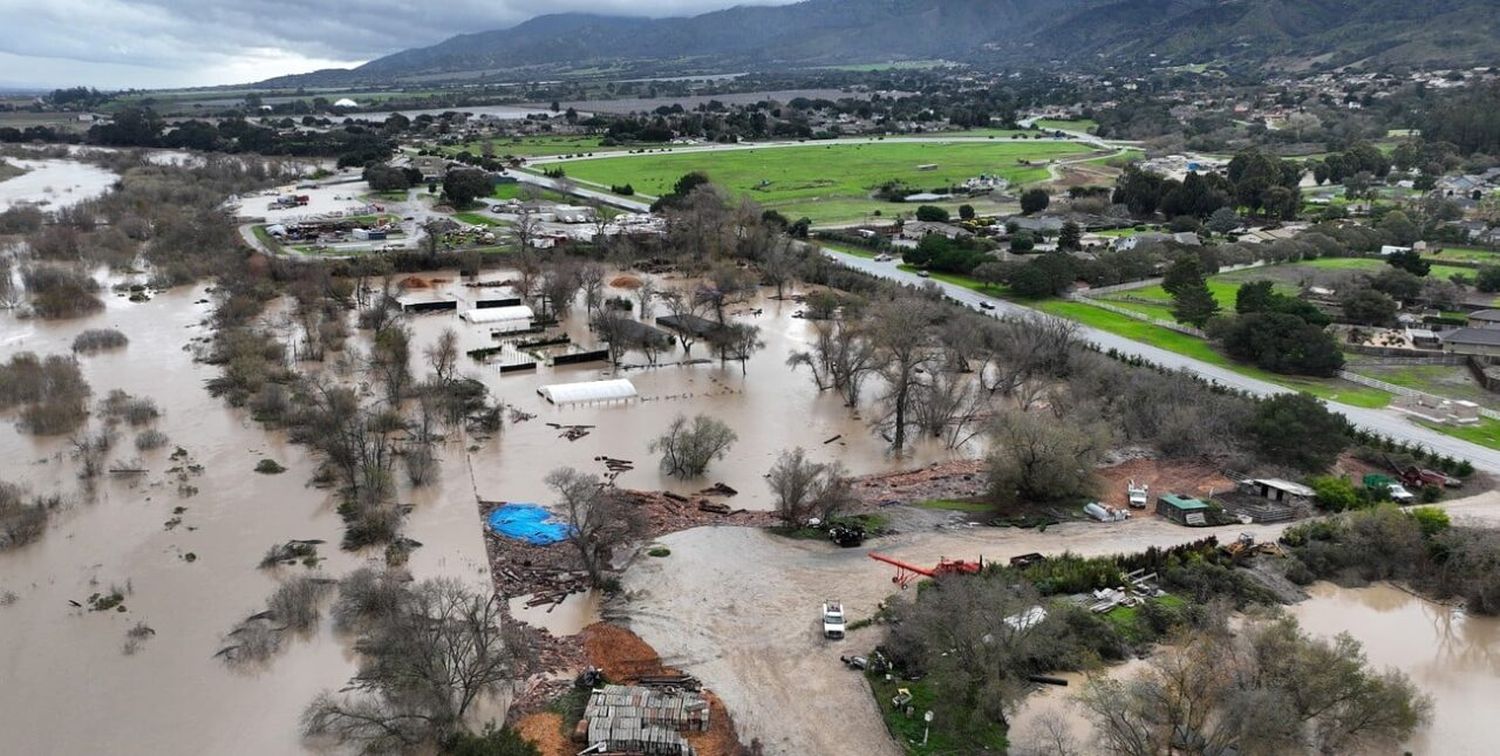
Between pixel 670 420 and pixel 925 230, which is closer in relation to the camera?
pixel 670 420

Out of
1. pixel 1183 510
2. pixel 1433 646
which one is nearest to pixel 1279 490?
pixel 1183 510

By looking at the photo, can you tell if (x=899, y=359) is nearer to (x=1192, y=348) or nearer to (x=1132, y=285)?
(x=1192, y=348)

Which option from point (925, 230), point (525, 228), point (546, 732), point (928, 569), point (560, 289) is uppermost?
point (525, 228)

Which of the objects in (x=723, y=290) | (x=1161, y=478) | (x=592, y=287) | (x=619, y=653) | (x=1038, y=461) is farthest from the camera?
(x=723, y=290)

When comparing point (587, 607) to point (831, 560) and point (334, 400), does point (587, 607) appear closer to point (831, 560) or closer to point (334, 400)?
point (831, 560)

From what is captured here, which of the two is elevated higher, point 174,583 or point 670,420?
point 670,420

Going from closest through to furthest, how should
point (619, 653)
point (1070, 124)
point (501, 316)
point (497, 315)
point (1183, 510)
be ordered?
1. point (619, 653)
2. point (1183, 510)
3. point (501, 316)
4. point (497, 315)
5. point (1070, 124)
